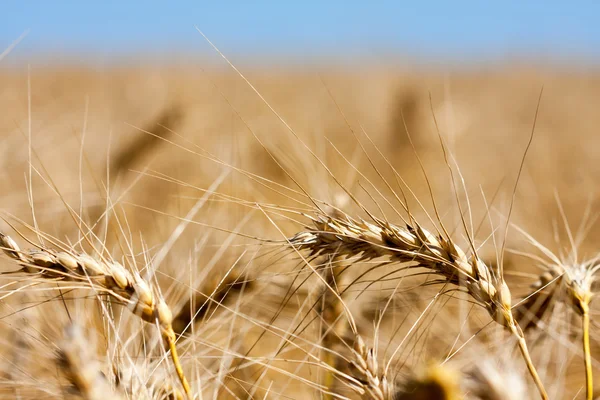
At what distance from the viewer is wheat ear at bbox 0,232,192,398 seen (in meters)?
0.68

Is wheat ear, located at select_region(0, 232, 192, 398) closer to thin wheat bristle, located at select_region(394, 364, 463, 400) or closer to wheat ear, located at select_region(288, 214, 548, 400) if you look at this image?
wheat ear, located at select_region(288, 214, 548, 400)

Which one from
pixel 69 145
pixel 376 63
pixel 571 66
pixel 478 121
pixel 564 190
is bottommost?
pixel 69 145

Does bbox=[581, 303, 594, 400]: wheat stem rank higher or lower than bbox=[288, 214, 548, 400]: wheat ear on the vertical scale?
lower

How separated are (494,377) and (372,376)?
1.12 ft

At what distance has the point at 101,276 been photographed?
2.29 feet

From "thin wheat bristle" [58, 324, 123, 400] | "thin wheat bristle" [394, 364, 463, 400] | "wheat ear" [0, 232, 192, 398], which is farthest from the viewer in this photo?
"wheat ear" [0, 232, 192, 398]

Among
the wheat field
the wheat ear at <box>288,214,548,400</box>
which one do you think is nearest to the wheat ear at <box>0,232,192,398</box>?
the wheat field

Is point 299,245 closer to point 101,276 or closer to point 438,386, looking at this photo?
point 101,276

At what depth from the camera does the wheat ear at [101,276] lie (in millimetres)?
684

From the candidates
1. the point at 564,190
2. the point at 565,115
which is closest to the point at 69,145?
the point at 564,190

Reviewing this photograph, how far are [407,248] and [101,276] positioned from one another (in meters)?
0.36

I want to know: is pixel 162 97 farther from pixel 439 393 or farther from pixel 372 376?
pixel 439 393

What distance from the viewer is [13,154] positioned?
A: 1.71 meters

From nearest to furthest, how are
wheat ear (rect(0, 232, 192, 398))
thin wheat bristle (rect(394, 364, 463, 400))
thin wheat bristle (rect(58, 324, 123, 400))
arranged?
thin wheat bristle (rect(394, 364, 463, 400)), thin wheat bristle (rect(58, 324, 123, 400)), wheat ear (rect(0, 232, 192, 398))
